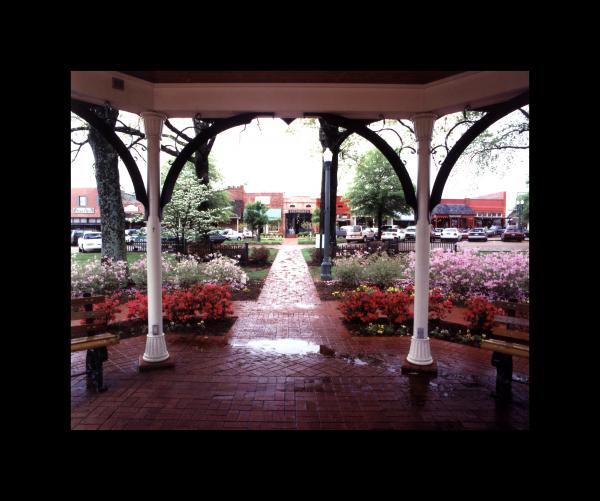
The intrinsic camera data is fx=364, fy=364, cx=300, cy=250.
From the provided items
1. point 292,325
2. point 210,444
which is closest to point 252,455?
point 210,444

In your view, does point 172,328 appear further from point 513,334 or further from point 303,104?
point 513,334

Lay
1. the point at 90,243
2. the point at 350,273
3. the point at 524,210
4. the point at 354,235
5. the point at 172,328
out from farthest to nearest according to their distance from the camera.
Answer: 1. the point at 524,210
2. the point at 354,235
3. the point at 90,243
4. the point at 350,273
5. the point at 172,328

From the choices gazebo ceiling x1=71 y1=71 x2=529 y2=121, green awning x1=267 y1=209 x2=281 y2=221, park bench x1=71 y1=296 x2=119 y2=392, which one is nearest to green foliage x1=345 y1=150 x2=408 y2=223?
gazebo ceiling x1=71 y1=71 x2=529 y2=121

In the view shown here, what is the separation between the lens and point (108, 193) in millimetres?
10555

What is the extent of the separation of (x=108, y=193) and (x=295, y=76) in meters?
8.63

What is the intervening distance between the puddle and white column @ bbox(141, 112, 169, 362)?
4.33 ft

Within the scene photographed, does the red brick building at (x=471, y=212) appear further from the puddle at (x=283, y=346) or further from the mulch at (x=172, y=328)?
the puddle at (x=283, y=346)

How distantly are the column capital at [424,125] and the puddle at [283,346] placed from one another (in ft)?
10.7

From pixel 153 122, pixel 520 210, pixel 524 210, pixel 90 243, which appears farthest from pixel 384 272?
pixel 520 210

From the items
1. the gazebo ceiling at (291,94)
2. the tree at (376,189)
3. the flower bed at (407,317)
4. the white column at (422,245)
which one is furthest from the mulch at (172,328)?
the tree at (376,189)

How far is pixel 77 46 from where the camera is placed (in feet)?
5.63

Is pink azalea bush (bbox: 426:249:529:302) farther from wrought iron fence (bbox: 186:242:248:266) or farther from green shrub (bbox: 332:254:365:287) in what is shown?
wrought iron fence (bbox: 186:242:248:266)

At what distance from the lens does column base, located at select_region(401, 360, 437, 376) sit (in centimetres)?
445
